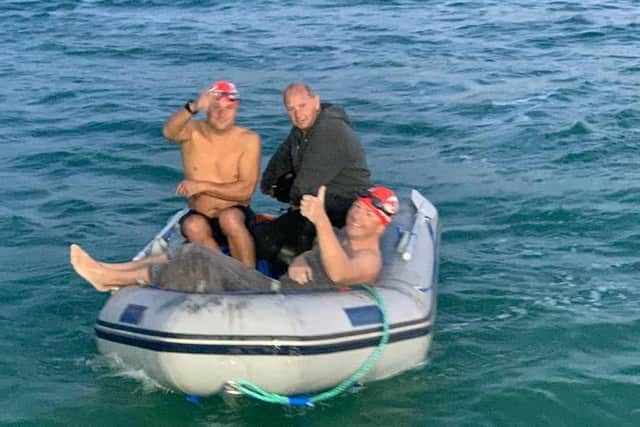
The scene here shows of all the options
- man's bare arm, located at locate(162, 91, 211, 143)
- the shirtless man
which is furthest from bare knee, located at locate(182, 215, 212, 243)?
man's bare arm, located at locate(162, 91, 211, 143)

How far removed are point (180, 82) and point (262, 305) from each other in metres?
9.23

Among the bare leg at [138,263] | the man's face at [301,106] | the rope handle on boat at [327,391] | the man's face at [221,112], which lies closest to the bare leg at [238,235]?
the bare leg at [138,263]

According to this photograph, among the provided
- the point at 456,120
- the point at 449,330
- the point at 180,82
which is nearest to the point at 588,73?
the point at 456,120

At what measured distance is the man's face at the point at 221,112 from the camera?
21.6ft

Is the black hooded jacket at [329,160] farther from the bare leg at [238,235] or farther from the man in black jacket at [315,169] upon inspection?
the bare leg at [238,235]

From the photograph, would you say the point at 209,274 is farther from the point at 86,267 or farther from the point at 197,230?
the point at 86,267

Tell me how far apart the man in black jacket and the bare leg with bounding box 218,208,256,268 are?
0.12 m

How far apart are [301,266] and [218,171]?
1054 millimetres

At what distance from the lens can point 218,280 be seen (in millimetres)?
5988

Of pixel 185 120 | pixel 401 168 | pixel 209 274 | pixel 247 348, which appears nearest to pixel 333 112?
pixel 185 120

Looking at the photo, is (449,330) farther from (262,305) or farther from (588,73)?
(588,73)

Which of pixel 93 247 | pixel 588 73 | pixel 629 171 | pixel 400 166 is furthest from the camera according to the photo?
pixel 588 73

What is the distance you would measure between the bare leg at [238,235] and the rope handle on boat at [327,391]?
946 mm

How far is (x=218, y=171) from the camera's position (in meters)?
6.76
